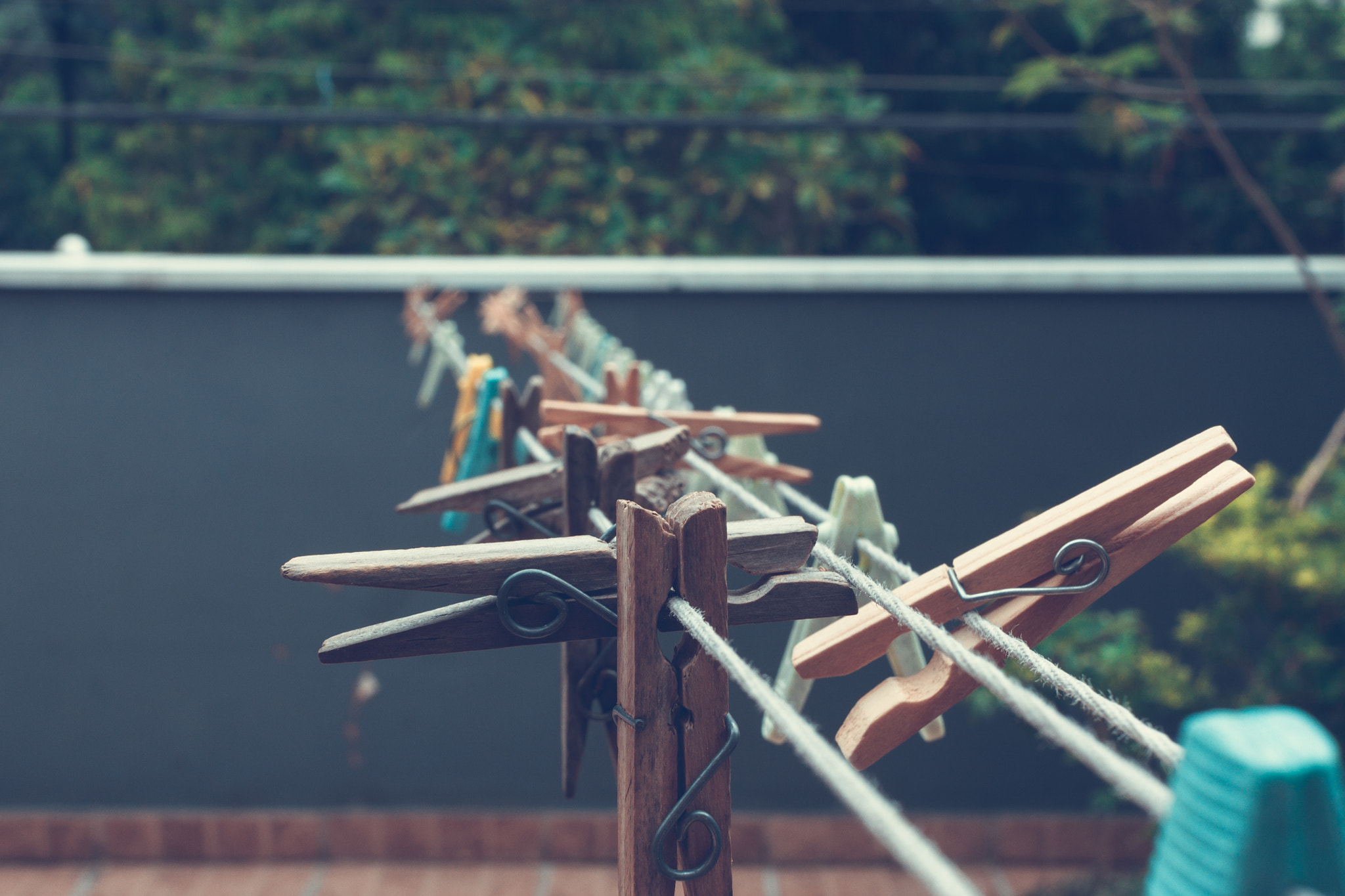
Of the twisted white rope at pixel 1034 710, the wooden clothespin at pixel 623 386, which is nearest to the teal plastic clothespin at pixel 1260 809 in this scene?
the twisted white rope at pixel 1034 710

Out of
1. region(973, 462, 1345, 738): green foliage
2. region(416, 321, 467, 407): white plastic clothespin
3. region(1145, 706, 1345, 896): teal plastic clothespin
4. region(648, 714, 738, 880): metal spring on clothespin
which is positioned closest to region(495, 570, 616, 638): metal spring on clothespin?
region(648, 714, 738, 880): metal spring on clothespin

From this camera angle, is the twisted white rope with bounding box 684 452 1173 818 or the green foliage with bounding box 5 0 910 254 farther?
the green foliage with bounding box 5 0 910 254

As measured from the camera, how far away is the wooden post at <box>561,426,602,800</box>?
0.94 meters

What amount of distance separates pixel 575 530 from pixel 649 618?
0.31 m

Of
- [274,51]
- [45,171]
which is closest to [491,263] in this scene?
[274,51]

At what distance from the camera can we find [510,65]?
5.18 m

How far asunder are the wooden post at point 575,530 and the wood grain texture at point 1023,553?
0.99ft

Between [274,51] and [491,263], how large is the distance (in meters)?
3.49

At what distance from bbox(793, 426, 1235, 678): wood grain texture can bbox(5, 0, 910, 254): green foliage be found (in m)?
3.97

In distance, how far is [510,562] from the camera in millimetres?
639

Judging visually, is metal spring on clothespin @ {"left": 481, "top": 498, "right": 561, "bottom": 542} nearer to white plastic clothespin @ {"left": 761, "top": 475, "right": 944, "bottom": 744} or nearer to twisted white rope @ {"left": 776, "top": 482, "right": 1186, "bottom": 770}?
white plastic clothespin @ {"left": 761, "top": 475, "right": 944, "bottom": 744}

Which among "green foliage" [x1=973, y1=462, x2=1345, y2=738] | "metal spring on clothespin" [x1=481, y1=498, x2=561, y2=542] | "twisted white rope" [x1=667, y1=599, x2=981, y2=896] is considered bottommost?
"green foliage" [x1=973, y1=462, x2=1345, y2=738]

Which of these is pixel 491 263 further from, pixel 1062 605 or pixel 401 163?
pixel 1062 605

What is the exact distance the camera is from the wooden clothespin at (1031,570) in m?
0.70
